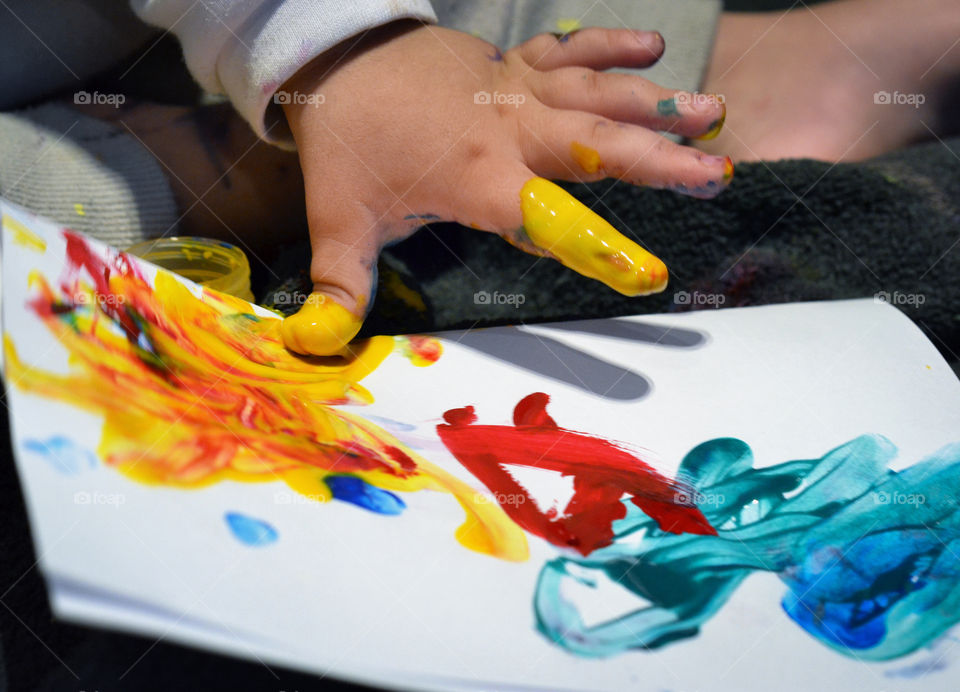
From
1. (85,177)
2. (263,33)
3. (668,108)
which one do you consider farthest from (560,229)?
(85,177)

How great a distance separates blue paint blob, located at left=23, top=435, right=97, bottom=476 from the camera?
0.97ft

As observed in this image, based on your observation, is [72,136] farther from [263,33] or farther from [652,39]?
[652,39]

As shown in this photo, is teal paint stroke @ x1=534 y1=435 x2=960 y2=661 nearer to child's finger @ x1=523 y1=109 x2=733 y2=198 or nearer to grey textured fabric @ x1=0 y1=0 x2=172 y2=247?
child's finger @ x1=523 y1=109 x2=733 y2=198

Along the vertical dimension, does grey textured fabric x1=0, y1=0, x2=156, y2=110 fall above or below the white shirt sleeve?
below

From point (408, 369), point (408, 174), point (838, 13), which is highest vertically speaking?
point (838, 13)

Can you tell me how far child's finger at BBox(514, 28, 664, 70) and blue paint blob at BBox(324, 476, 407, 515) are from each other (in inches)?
14.8

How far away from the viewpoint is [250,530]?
0.32 meters

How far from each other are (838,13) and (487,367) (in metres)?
0.59

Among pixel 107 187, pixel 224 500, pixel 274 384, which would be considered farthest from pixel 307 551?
pixel 107 187

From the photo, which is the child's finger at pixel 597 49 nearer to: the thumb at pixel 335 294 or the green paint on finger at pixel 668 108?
the green paint on finger at pixel 668 108

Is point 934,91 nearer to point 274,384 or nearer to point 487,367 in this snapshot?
point 487,367

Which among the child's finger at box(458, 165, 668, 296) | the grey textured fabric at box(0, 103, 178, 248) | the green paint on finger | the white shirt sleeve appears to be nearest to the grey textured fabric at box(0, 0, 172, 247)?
the grey textured fabric at box(0, 103, 178, 248)

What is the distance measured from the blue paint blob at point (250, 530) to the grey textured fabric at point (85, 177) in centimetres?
36

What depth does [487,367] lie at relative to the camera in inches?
19.8
